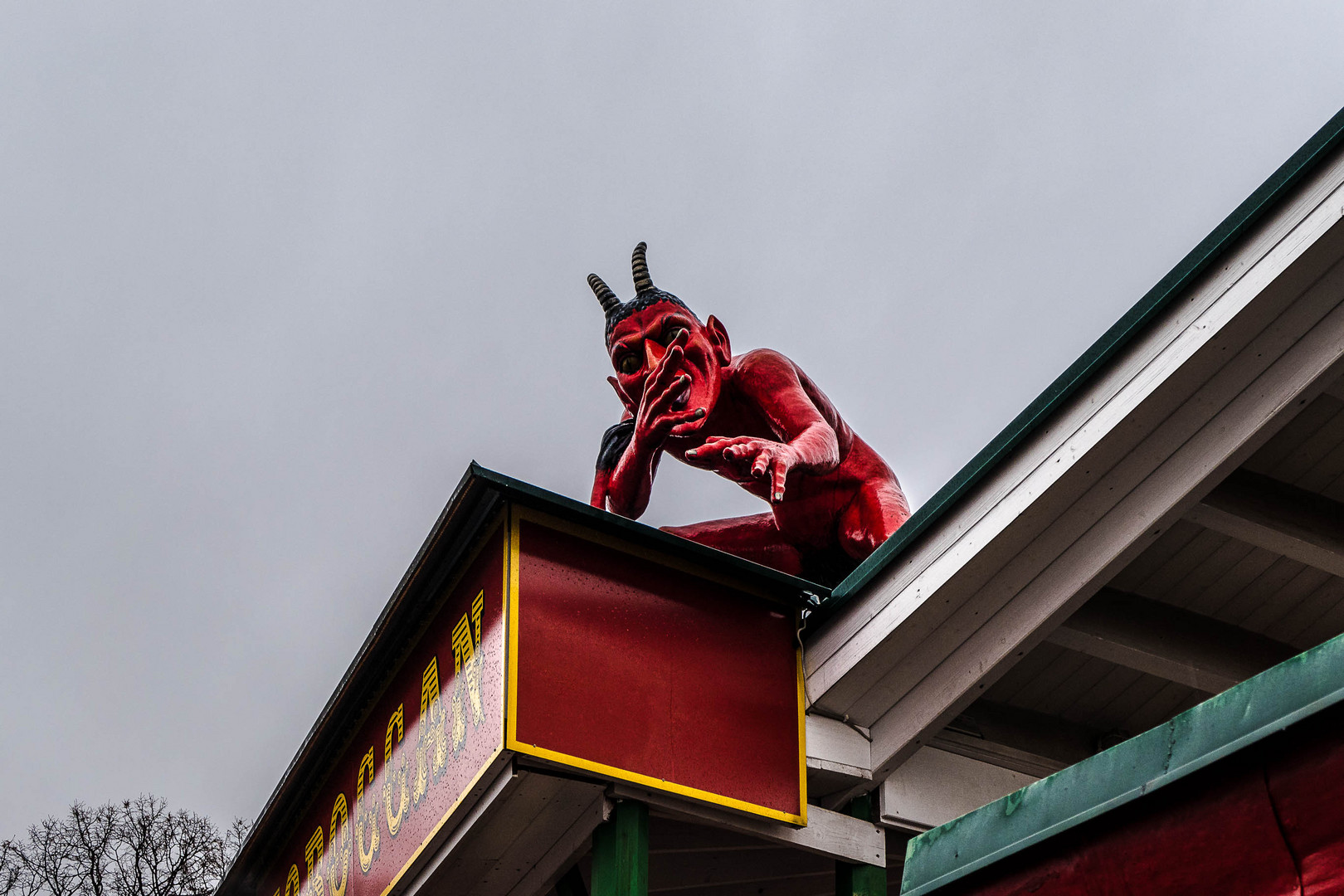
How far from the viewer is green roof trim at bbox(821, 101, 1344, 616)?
189 inches

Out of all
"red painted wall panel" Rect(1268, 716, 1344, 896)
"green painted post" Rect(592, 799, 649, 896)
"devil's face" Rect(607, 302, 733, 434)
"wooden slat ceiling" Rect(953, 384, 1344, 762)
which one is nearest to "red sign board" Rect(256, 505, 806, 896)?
"green painted post" Rect(592, 799, 649, 896)

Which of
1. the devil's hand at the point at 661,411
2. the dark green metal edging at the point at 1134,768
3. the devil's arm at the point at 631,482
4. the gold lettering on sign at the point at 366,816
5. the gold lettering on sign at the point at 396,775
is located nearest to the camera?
the dark green metal edging at the point at 1134,768

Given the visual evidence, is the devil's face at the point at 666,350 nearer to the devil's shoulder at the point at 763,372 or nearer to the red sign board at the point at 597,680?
the devil's shoulder at the point at 763,372

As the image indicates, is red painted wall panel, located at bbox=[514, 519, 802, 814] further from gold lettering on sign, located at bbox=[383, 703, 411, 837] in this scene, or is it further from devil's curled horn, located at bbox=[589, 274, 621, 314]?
devil's curled horn, located at bbox=[589, 274, 621, 314]

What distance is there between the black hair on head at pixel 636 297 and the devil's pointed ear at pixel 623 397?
27 cm

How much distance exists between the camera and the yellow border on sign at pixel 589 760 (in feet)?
17.5

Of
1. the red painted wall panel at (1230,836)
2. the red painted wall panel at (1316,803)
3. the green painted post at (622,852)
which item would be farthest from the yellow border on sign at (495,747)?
the red painted wall panel at (1316,803)

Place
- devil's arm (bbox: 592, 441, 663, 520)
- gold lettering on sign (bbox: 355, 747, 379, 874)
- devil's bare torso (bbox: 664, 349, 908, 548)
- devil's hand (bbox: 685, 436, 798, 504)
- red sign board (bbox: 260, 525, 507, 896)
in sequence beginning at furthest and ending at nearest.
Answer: devil's bare torso (bbox: 664, 349, 908, 548) < devil's arm (bbox: 592, 441, 663, 520) < gold lettering on sign (bbox: 355, 747, 379, 874) < devil's hand (bbox: 685, 436, 798, 504) < red sign board (bbox: 260, 525, 507, 896)

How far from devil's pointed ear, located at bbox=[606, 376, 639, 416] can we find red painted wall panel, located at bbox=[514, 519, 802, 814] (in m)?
2.15

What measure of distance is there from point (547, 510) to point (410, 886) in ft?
5.54

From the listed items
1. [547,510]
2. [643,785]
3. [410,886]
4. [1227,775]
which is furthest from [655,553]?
[1227,775]

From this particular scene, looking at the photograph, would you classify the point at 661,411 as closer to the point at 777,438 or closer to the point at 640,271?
the point at 777,438

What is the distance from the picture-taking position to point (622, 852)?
546cm

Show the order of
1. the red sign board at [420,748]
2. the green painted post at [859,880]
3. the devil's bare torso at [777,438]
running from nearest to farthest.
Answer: the red sign board at [420,748]
the green painted post at [859,880]
the devil's bare torso at [777,438]
